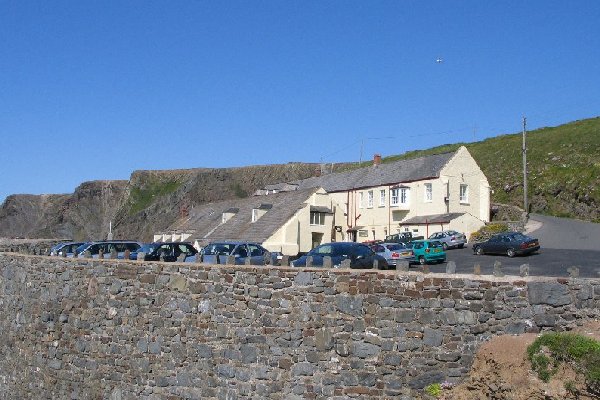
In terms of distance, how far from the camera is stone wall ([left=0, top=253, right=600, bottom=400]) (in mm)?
12406

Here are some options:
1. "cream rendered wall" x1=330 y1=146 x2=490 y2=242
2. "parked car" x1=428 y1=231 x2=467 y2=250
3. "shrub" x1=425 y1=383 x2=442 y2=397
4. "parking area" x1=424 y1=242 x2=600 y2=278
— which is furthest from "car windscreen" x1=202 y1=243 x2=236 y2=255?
"cream rendered wall" x1=330 y1=146 x2=490 y2=242

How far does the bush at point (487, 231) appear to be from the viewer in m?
46.4

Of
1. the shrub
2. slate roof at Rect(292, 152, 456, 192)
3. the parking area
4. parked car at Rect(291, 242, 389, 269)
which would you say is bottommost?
the shrub

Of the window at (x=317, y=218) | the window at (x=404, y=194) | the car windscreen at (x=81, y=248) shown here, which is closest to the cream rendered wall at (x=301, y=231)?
the window at (x=317, y=218)

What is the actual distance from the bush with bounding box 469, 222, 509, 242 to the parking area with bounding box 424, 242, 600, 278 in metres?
7.61

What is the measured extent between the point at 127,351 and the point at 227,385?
3.67 m

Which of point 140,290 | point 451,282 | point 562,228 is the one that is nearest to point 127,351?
point 140,290

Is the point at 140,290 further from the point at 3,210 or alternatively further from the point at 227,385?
the point at 3,210

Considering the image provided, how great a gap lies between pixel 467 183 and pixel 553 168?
24567mm

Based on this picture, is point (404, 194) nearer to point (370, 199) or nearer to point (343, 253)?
point (370, 199)

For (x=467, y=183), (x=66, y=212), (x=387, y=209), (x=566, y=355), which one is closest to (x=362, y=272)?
(x=566, y=355)

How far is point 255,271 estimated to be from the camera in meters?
14.7

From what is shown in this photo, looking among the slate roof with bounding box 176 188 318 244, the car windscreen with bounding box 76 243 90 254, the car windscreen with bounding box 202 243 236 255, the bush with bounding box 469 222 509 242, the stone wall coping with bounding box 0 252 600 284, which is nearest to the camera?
the stone wall coping with bounding box 0 252 600 284

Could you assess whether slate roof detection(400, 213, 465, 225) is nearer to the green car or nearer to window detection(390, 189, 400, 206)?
window detection(390, 189, 400, 206)
